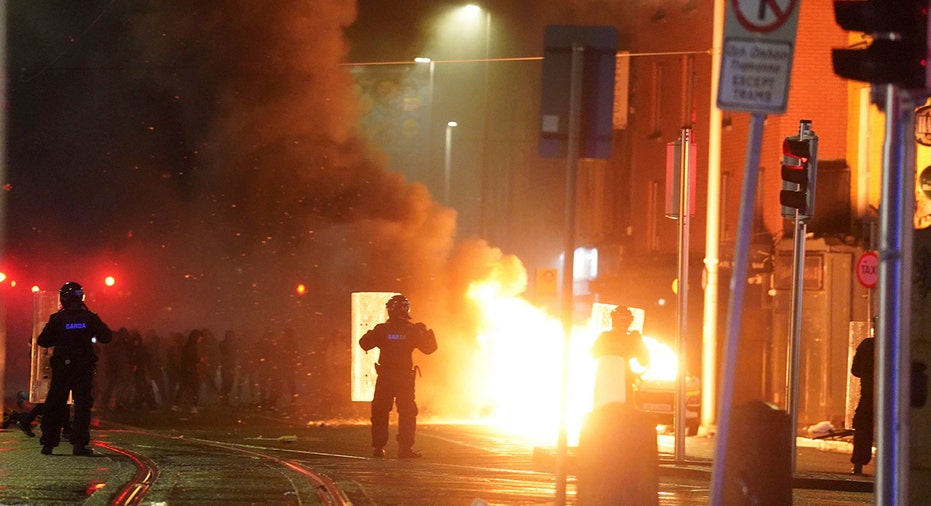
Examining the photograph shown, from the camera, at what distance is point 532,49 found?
38.2m

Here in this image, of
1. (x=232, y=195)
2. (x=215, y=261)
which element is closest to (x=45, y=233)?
(x=215, y=261)

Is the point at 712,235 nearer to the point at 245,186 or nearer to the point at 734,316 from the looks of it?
the point at 245,186

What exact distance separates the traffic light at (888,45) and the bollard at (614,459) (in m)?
2.39

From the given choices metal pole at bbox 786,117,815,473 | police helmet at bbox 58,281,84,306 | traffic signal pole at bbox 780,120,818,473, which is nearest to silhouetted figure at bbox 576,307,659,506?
traffic signal pole at bbox 780,120,818,473

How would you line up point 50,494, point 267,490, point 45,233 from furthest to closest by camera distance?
1. point 45,233
2. point 267,490
3. point 50,494

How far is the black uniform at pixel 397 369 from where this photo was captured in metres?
14.2

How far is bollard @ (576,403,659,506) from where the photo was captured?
8219 mm

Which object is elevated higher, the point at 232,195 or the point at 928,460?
the point at 232,195

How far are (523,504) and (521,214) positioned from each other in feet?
101

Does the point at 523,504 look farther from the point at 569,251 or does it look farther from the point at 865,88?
the point at 865,88

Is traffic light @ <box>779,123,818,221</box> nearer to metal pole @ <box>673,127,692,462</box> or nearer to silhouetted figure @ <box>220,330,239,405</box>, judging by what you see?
metal pole @ <box>673,127,692,462</box>

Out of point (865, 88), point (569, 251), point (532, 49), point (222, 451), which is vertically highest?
point (532, 49)

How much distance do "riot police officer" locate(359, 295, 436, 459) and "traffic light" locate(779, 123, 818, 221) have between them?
12.8 ft

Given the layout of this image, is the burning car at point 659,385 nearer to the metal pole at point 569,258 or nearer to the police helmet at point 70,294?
the police helmet at point 70,294
